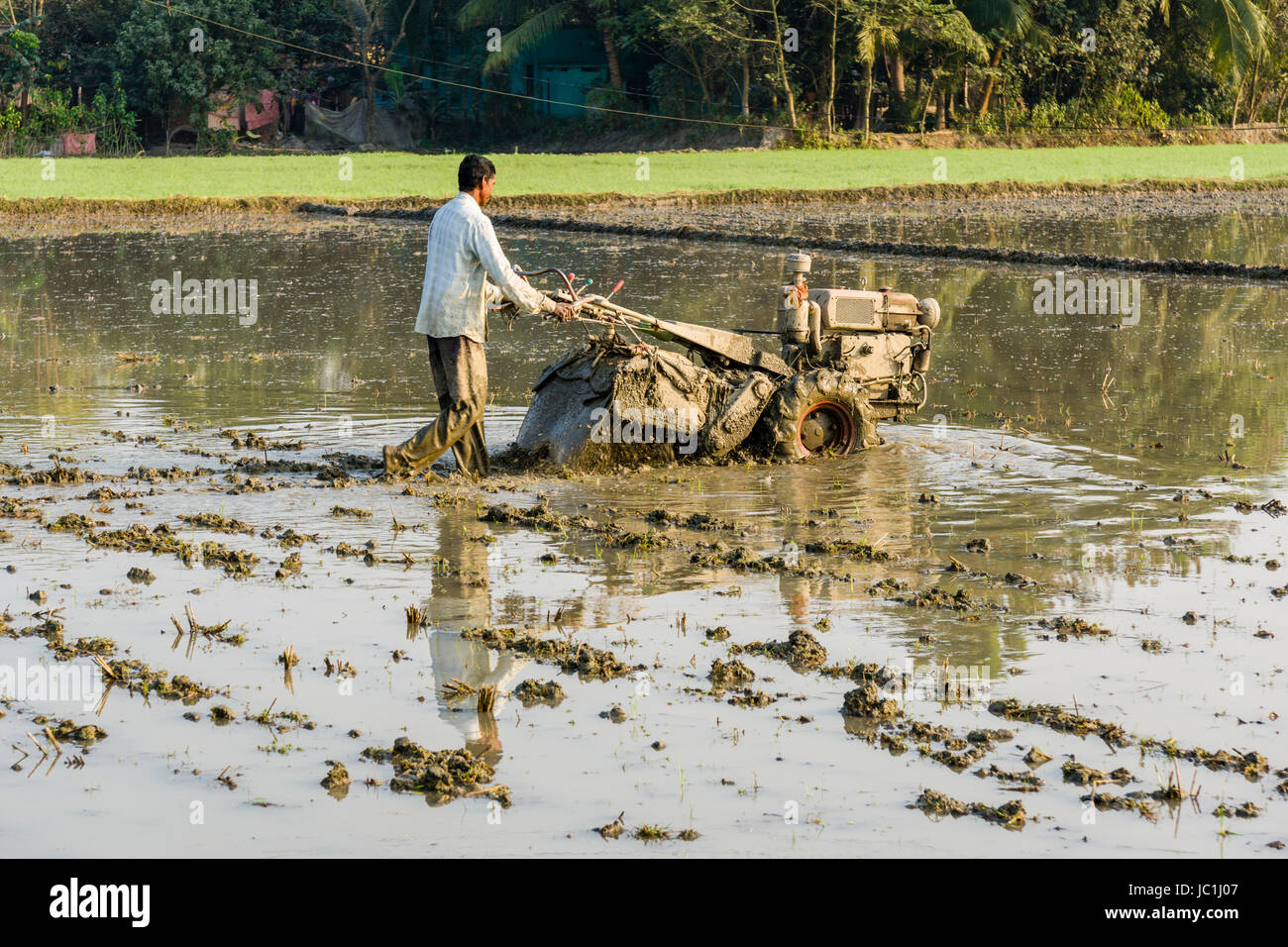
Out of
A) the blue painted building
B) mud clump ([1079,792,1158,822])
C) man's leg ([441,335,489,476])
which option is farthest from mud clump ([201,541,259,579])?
the blue painted building

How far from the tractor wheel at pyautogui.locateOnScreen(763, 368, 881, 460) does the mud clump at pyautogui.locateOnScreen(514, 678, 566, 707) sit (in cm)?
399

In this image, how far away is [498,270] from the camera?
7809 mm

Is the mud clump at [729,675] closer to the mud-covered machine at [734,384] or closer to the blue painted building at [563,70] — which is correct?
the mud-covered machine at [734,384]

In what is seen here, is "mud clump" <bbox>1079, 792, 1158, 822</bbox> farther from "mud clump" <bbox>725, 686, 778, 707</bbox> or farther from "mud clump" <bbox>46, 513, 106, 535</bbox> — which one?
"mud clump" <bbox>46, 513, 106, 535</bbox>

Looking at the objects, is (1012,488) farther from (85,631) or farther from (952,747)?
(85,631)

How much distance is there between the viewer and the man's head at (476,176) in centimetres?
779

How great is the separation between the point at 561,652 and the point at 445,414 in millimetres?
2876

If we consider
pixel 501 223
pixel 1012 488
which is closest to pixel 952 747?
pixel 1012 488

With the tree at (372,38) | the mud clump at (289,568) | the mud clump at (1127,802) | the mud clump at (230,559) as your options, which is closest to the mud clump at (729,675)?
the mud clump at (1127,802)

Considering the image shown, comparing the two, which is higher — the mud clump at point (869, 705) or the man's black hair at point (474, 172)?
the man's black hair at point (474, 172)

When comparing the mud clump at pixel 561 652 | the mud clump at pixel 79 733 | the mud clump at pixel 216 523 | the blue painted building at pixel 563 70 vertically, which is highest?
the blue painted building at pixel 563 70

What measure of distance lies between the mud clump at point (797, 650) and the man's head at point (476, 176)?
10.7ft

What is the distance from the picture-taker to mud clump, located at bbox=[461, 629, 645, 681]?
5.28m
